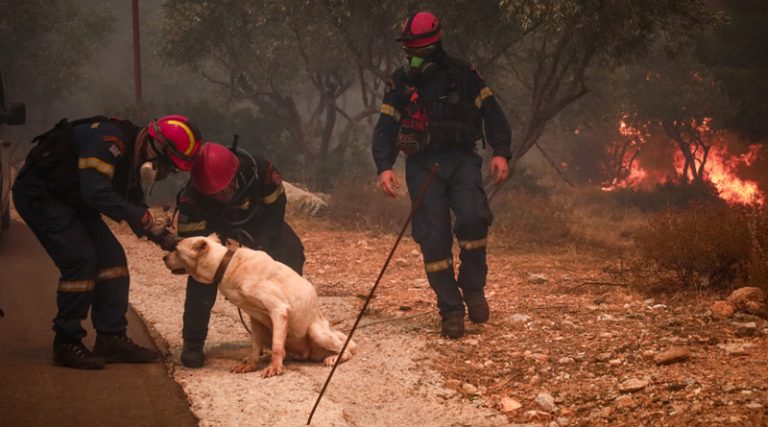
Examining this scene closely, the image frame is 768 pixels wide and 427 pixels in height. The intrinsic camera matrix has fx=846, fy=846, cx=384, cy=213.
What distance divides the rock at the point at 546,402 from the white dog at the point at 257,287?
5.15 ft

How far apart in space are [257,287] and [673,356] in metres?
2.52

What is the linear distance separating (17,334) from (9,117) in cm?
396

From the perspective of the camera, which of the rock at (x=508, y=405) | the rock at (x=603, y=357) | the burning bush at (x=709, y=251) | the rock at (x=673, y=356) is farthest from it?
the burning bush at (x=709, y=251)

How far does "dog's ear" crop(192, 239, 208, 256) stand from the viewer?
518 cm

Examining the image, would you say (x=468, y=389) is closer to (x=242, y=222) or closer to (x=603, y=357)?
(x=603, y=357)

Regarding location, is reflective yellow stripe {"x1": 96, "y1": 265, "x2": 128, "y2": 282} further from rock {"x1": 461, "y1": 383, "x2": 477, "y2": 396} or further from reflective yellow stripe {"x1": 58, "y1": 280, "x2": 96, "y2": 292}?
rock {"x1": 461, "y1": 383, "x2": 477, "y2": 396}

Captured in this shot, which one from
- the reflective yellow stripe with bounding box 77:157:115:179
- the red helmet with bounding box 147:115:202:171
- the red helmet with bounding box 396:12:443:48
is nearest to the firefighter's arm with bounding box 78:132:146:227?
the reflective yellow stripe with bounding box 77:157:115:179

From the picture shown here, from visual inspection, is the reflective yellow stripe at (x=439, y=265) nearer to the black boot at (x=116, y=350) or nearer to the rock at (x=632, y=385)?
the rock at (x=632, y=385)

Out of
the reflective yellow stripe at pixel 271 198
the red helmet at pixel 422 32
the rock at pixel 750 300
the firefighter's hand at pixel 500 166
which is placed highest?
the red helmet at pixel 422 32

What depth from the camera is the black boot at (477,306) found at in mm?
6508

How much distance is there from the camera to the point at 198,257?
5.21 m

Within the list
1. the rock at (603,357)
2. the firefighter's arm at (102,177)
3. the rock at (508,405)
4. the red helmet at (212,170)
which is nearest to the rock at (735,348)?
the rock at (603,357)

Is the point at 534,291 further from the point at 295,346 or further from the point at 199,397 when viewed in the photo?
the point at 199,397

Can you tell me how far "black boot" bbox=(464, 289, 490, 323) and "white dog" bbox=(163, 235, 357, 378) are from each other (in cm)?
149
